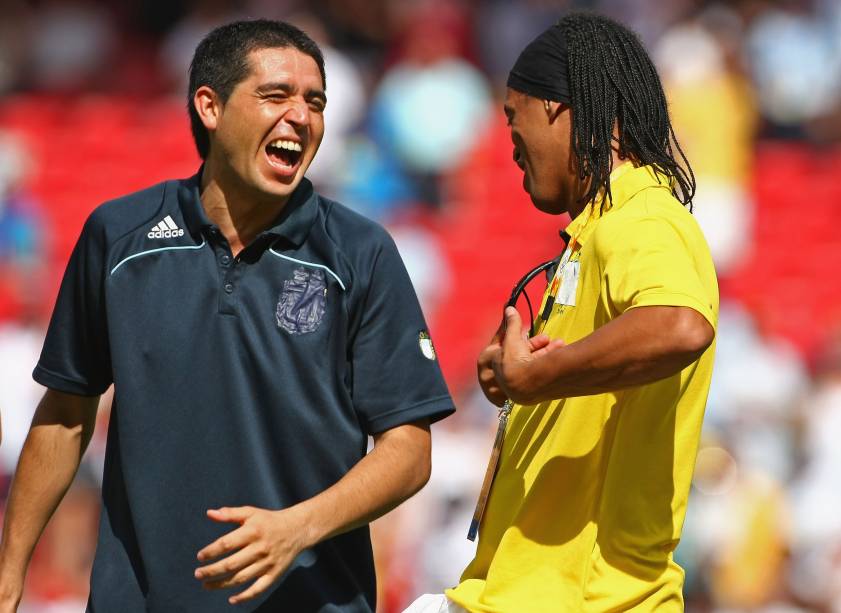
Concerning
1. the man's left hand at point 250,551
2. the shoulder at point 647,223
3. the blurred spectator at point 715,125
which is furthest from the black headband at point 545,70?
the blurred spectator at point 715,125

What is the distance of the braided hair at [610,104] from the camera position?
10.3 ft

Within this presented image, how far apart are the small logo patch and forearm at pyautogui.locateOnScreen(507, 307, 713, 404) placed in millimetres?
656

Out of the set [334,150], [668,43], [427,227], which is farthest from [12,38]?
[668,43]

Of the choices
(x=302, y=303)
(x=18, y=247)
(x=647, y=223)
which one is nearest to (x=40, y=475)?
(x=302, y=303)

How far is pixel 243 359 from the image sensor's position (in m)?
3.41

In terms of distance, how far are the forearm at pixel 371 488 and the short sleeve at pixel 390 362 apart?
0.19ft

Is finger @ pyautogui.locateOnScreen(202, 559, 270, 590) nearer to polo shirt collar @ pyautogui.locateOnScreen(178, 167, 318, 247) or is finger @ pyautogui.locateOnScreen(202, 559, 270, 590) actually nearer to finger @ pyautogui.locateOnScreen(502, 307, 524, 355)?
finger @ pyautogui.locateOnScreen(502, 307, 524, 355)

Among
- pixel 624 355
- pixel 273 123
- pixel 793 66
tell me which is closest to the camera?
pixel 624 355

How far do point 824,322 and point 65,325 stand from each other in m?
8.29

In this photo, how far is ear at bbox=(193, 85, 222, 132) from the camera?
357 cm

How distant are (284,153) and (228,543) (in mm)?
1047

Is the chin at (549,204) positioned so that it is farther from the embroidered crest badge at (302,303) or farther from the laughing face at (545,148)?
the embroidered crest badge at (302,303)

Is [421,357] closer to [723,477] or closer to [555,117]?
[555,117]

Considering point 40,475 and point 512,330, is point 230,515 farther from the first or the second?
point 40,475
